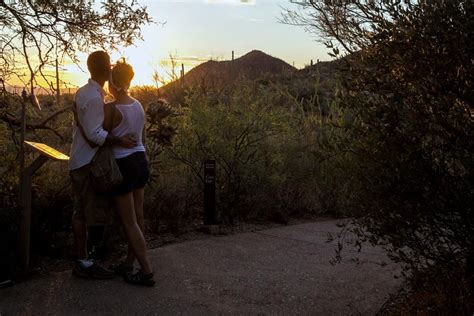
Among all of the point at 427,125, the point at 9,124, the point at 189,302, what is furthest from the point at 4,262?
the point at 427,125

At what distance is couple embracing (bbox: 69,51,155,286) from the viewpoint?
4695mm

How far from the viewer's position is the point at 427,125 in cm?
347

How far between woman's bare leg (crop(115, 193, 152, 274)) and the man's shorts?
149 millimetres

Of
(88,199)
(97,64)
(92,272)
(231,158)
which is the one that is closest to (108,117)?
(97,64)

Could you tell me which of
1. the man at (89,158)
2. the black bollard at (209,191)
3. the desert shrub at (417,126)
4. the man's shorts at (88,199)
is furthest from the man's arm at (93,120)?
the black bollard at (209,191)

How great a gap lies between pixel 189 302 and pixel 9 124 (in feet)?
10.6

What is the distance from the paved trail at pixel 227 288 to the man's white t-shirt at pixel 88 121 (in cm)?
107

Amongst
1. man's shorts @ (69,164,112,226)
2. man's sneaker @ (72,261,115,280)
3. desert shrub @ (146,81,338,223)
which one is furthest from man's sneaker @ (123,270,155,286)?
Result: desert shrub @ (146,81,338,223)

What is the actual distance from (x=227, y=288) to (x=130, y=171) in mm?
1296

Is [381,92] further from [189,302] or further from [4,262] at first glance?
[4,262]

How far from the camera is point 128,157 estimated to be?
4809 mm

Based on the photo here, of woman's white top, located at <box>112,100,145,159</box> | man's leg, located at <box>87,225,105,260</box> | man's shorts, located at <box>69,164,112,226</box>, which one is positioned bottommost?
man's leg, located at <box>87,225,105,260</box>

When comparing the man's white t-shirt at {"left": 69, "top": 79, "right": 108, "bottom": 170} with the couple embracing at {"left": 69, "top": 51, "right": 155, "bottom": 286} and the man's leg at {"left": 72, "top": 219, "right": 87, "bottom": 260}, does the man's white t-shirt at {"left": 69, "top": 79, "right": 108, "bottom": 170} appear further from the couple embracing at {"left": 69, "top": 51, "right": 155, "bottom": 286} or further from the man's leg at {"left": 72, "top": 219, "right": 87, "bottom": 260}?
the man's leg at {"left": 72, "top": 219, "right": 87, "bottom": 260}

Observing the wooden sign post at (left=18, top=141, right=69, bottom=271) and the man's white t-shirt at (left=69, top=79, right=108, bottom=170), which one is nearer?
the man's white t-shirt at (left=69, top=79, right=108, bottom=170)
